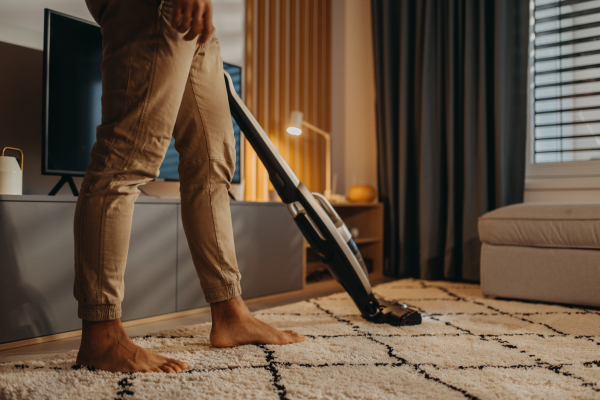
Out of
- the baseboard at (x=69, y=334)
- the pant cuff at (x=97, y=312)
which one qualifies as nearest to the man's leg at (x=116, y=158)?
the pant cuff at (x=97, y=312)

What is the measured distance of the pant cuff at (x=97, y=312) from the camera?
857 mm

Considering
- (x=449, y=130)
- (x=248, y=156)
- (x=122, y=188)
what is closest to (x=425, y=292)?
(x=449, y=130)

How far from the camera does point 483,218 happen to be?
1.94m

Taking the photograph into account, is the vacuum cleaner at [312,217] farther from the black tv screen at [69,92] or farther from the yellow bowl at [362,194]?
the yellow bowl at [362,194]

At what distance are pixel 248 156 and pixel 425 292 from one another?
121 centimetres

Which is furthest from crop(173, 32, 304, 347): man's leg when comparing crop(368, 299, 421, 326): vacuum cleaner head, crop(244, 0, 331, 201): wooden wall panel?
crop(244, 0, 331, 201): wooden wall panel

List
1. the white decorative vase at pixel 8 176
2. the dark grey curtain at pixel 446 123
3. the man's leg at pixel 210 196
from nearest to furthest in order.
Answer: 1. the man's leg at pixel 210 196
2. the white decorative vase at pixel 8 176
3. the dark grey curtain at pixel 446 123

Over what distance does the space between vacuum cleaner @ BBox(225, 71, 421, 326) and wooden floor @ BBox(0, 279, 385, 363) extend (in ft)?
1.82

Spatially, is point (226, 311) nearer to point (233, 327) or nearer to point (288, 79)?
point (233, 327)

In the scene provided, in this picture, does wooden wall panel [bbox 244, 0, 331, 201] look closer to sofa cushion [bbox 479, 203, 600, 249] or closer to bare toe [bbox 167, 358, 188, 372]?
sofa cushion [bbox 479, 203, 600, 249]

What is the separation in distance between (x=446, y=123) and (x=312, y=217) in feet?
5.36

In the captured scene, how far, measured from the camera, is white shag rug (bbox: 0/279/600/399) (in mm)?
798

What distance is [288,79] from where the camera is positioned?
2.82 m

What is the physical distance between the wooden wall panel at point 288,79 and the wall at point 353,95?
67 millimetres
